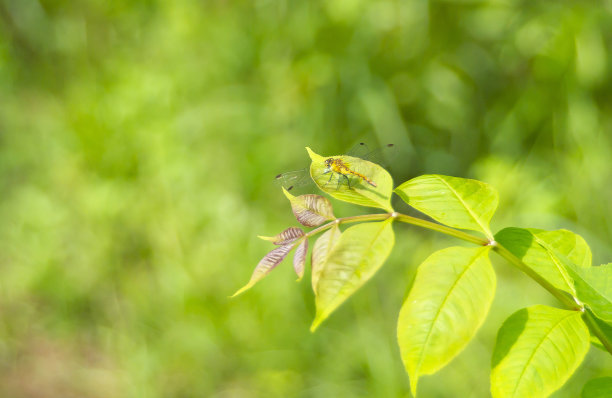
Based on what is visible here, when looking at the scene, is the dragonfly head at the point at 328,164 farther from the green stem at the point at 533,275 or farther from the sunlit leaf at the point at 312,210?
the green stem at the point at 533,275

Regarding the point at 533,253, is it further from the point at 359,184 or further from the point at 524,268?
the point at 359,184

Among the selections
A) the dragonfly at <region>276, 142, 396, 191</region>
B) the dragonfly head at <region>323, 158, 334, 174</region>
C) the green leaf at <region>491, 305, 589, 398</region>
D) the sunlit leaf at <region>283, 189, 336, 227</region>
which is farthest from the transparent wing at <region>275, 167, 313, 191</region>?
the green leaf at <region>491, 305, 589, 398</region>

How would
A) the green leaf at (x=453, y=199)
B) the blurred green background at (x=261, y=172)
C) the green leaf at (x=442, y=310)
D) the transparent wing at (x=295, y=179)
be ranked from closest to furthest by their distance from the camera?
the green leaf at (x=442, y=310), the green leaf at (x=453, y=199), the transparent wing at (x=295, y=179), the blurred green background at (x=261, y=172)

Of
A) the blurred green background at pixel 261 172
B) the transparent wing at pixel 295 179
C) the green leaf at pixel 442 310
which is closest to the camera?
the green leaf at pixel 442 310

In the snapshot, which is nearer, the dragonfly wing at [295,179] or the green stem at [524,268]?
the green stem at [524,268]

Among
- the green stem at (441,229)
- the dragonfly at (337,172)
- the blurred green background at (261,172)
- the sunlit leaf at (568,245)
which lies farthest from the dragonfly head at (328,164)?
the blurred green background at (261,172)

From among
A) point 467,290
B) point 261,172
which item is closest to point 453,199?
point 467,290

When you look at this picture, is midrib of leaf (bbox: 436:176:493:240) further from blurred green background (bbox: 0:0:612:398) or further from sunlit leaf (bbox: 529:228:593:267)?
blurred green background (bbox: 0:0:612:398)

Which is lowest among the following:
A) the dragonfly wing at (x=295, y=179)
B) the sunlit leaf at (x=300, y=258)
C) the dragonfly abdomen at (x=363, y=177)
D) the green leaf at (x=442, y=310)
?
the dragonfly wing at (x=295, y=179)
